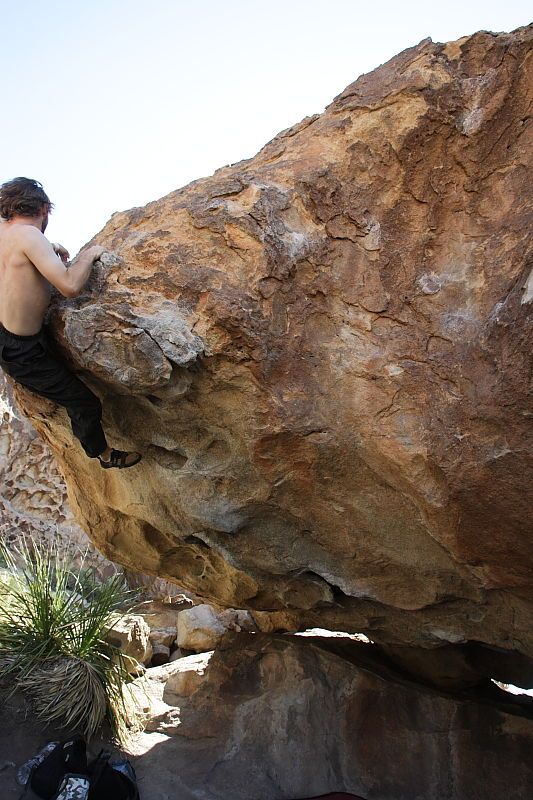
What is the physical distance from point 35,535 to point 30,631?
386cm

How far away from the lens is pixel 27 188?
311cm

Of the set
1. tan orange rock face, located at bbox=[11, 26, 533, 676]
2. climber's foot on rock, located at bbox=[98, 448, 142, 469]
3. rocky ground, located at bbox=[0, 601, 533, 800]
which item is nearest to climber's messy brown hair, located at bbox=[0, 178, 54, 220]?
tan orange rock face, located at bbox=[11, 26, 533, 676]

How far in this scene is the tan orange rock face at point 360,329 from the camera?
301 centimetres

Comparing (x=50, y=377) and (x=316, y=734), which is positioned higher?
(x=50, y=377)

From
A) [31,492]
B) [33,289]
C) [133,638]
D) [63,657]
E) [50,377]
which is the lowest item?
[133,638]

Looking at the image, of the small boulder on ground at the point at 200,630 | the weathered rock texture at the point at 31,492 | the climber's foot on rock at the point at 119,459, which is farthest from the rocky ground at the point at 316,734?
the weathered rock texture at the point at 31,492

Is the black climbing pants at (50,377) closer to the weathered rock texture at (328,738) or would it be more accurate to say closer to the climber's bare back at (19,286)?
the climber's bare back at (19,286)

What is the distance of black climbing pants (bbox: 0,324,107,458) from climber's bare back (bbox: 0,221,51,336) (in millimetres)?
63

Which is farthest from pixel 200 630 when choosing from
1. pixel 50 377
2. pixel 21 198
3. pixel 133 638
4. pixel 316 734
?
pixel 21 198

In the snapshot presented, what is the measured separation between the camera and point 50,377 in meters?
3.18

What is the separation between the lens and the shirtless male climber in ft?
9.84

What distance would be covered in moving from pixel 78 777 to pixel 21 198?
2.93 meters

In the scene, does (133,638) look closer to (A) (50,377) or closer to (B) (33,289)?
(A) (50,377)

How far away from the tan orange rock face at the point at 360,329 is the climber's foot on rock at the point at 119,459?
0.07 meters
